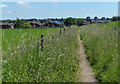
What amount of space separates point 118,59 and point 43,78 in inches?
104

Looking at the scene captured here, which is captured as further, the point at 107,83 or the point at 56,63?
the point at 56,63

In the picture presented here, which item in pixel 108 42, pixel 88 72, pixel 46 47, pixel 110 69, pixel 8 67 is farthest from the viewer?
pixel 108 42

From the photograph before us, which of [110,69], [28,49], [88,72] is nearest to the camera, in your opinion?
[110,69]

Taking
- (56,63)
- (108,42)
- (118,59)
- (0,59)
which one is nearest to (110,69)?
(118,59)

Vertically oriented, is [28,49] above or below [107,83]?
above

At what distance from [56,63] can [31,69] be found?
0.88 m

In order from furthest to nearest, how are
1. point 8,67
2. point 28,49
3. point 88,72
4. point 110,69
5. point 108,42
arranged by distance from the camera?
point 108,42 < point 88,72 < point 28,49 < point 110,69 < point 8,67

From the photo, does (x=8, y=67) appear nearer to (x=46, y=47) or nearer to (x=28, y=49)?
(x=28, y=49)

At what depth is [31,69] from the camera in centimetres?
497

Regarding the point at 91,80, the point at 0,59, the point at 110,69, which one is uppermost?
the point at 0,59

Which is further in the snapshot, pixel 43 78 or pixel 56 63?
pixel 56 63

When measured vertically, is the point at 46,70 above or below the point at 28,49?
below

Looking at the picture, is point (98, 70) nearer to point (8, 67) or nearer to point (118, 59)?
point (118, 59)

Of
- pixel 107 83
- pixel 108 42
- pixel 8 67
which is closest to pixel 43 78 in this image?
pixel 8 67
